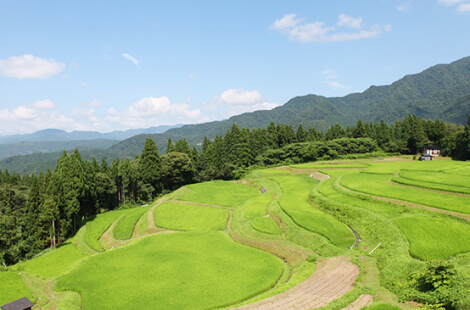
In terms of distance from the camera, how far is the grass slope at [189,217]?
101 ft

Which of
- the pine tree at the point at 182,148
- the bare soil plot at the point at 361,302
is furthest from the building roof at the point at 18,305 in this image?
the pine tree at the point at 182,148

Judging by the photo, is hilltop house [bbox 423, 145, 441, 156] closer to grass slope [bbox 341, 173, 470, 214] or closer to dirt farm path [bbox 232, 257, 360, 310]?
grass slope [bbox 341, 173, 470, 214]

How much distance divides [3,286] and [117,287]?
22.8ft

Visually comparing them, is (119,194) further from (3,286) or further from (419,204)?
(419,204)

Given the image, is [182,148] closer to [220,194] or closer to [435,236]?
[220,194]

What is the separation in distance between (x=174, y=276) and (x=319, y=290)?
9190 mm

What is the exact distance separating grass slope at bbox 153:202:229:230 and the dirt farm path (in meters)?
15.3

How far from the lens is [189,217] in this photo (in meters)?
33.8

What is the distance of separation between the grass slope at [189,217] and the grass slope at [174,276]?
6.35 m

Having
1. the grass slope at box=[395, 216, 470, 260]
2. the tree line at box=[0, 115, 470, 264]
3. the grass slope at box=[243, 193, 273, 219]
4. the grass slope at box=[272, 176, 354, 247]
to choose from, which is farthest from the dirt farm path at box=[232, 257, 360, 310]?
the tree line at box=[0, 115, 470, 264]

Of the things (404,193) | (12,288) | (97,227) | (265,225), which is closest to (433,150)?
(404,193)

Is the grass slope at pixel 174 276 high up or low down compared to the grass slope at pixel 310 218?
down

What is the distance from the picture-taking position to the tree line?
33.3 metres

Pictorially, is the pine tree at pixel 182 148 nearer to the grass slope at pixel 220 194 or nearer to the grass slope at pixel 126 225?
the grass slope at pixel 220 194
